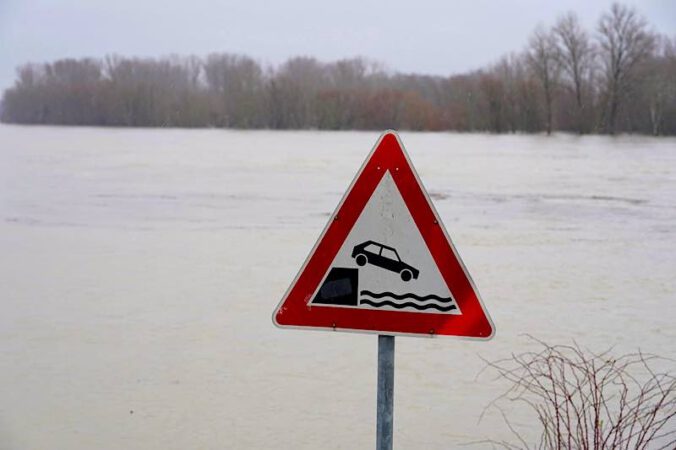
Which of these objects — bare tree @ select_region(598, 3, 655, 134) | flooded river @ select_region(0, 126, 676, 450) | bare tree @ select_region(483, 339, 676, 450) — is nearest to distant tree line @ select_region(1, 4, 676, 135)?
bare tree @ select_region(598, 3, 655, 134)

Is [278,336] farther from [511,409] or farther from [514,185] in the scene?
[514,185]

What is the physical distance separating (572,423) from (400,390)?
3.52 feet

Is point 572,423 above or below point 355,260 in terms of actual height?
below

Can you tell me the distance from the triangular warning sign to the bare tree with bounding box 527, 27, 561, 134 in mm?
31774

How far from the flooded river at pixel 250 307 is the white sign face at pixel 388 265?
6.95 feet

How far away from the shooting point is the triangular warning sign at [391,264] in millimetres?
1940

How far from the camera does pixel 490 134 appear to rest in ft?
114

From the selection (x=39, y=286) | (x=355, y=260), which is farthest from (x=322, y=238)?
(x=39, y=286)

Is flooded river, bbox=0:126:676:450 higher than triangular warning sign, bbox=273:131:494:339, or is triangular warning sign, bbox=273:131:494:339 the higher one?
triangular warning sign, bbox=273:131:494:339

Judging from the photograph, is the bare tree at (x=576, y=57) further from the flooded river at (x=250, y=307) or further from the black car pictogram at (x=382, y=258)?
the black car pictogram at (x=382, y=258)

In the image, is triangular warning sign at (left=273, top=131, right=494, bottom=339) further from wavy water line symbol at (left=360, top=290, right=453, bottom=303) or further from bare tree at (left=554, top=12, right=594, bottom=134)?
bare tree at (left=554, top=12, right=594, bottom=134)

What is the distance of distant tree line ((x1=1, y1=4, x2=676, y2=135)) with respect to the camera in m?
29.8

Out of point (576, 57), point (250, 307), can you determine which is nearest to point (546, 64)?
point (576, 57)

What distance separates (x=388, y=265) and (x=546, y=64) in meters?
32.2
